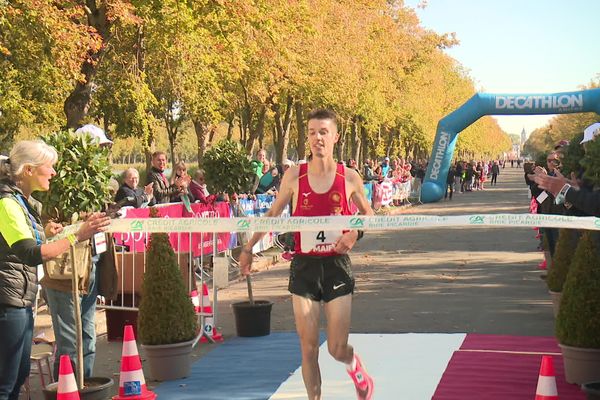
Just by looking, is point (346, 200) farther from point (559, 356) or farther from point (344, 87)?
point (344, 87)

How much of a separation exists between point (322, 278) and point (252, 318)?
4149mm

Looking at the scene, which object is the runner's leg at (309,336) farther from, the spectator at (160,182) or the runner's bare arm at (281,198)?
the spectator at (160,182)

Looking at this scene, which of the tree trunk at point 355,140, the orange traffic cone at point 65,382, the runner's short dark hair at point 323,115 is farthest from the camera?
the tree trunk at point 355,140

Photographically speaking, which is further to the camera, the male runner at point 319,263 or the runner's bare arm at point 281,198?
the runner's bare arm at point 281,198

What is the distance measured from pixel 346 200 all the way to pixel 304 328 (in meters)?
0.88

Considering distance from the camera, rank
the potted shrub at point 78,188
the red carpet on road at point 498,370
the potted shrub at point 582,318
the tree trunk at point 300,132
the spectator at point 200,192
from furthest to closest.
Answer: the tree trunk at point 300,132 → the spectator at point 200,192 → the red carpet on road at point 498,370 → the potted shrub at point 582,318 → the potted shrub at point 78,188

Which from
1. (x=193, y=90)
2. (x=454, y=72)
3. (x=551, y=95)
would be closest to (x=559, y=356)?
(x=551, y=95)

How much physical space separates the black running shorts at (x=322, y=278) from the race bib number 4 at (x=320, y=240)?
5 cm

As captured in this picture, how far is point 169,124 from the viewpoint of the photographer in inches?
1721

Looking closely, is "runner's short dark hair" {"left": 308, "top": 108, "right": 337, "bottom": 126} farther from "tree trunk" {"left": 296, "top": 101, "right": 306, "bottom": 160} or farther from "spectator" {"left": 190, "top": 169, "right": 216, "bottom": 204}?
"tree trunk" {"left": 296, "top": 101, "right": 306, "bottom": 160}

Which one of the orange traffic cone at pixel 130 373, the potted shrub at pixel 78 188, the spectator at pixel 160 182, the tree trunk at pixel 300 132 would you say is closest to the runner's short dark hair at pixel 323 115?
the potted shrub at pixel 78 188

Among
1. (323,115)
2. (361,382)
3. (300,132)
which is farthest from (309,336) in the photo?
(300,132)

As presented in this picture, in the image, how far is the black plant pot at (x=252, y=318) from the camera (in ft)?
32.8

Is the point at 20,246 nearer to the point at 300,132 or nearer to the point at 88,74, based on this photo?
the point at 88,74
